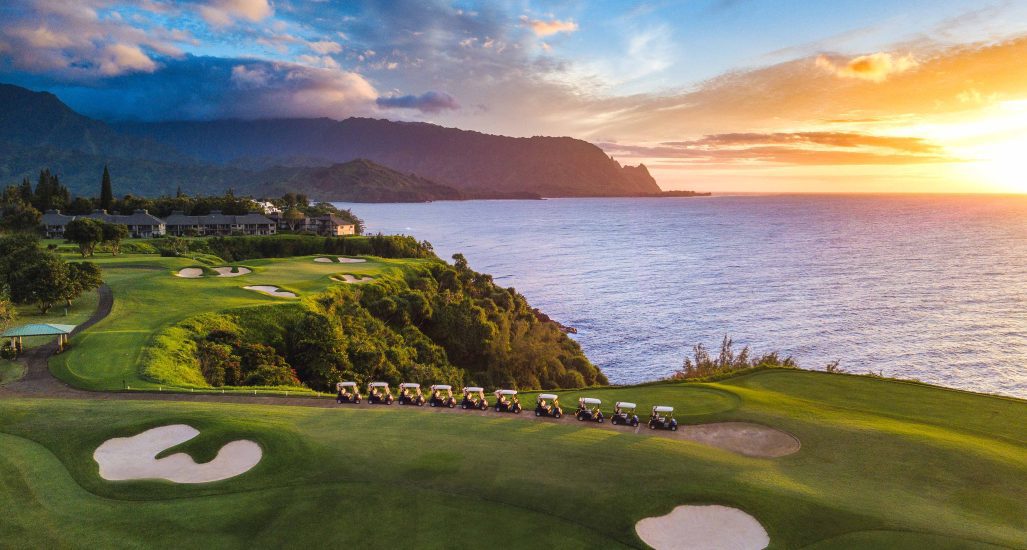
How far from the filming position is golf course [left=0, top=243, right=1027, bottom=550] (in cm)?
1495

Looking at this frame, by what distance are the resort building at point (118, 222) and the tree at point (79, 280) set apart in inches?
2904

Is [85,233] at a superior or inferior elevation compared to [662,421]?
superior

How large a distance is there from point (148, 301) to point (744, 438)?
142 ft

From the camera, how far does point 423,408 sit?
84.0 feet

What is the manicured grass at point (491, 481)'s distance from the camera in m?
14.8

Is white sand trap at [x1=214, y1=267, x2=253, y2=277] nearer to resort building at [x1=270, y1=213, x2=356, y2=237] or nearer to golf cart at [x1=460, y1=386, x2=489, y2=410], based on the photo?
golf cart at [x1=460, y1=386, x2=489, y2=410]

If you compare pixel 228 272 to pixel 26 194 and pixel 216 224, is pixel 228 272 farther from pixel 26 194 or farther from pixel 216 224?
pixel 26 194

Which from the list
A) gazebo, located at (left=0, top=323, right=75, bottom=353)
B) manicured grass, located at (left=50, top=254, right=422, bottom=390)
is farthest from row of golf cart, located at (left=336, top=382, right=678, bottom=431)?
gazebo, located at (left=0, top=323, right=75, bottom=353)

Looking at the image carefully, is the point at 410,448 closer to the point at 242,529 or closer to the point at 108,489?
the point at 242,529

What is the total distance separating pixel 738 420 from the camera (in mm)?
24062

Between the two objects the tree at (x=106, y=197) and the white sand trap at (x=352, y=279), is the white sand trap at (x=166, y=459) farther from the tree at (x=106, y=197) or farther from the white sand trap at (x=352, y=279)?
the tree at (x=106, y=197)

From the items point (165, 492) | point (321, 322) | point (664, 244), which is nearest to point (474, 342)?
point (321, 322)

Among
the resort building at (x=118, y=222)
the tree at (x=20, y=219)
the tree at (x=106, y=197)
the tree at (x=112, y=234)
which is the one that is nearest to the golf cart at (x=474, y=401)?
the tree at (x=112, y=234)

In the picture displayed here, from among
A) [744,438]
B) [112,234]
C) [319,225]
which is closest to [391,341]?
[744,438]
